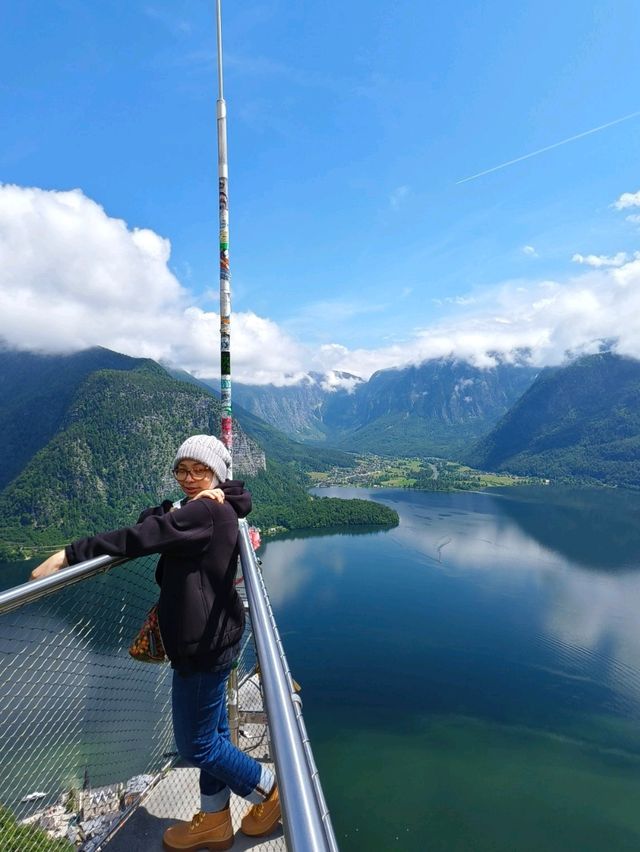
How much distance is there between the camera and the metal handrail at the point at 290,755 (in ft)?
2.23

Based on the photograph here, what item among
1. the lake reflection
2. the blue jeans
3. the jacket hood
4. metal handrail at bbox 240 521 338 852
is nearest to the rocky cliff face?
the lake reflection

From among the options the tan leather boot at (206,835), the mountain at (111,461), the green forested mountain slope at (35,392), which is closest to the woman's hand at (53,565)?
the tan leather boot at (206,835)

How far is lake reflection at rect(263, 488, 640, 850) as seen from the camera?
1608 centimetres

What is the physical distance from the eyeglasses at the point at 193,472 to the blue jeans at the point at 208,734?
736 millimetres

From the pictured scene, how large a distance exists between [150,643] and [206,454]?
792mm

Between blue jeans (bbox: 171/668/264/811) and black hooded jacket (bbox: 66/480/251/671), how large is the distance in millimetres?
102

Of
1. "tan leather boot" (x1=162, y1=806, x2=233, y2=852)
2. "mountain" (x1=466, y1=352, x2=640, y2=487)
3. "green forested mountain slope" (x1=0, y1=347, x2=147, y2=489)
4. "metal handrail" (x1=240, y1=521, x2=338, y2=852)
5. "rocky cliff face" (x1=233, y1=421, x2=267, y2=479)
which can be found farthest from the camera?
"mountain" (x1=466, y1=352, x2=640, y2=487)

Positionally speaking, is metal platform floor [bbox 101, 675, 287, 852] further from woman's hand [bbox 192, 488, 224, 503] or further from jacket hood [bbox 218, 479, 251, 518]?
woman's hand [bbox 192, 488, 224, 503]

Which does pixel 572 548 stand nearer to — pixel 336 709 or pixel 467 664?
pixel 467 664

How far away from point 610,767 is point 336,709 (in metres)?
11.2

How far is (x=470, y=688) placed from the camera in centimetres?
2358

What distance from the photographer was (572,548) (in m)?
→ 46.3

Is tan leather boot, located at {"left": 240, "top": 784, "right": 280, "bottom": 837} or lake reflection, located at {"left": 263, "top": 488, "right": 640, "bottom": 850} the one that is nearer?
tan leather boot, located at {"left": 240, "top": 784, "right": 280, "bottom": 837}

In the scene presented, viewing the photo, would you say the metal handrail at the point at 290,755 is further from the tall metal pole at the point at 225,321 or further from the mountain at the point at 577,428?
the mountain at the point at 577,428
